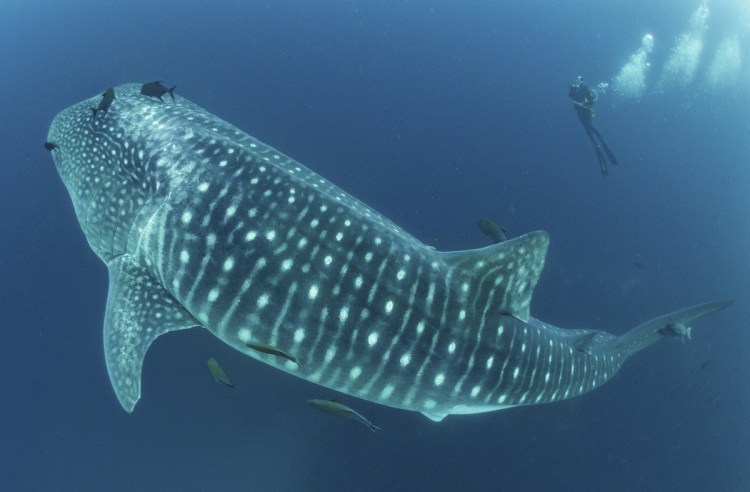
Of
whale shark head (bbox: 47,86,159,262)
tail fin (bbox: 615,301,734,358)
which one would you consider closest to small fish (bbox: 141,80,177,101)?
whale shark head (bbox: 47,86,159,262)

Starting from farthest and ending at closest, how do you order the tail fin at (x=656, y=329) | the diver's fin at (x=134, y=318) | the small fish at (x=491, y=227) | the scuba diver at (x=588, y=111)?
1. the scuba diver at (x=588, y=111)
2. the small fish at (x=491, y=227)
3. the tail fin at (x=656, y=329)
4. the diver's fin at (x=134, y=318)

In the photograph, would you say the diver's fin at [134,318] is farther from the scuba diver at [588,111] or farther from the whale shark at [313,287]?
the scuba diver at [588,111]

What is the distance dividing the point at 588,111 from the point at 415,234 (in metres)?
4.96

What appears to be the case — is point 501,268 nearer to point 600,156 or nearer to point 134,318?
point 134,318

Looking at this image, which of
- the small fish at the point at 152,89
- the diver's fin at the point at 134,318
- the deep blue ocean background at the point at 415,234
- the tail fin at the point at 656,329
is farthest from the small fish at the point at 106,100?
the tail fin at the point at 656,329

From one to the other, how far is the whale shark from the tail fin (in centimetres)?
119

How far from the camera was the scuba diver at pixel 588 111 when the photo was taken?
907 centimetres

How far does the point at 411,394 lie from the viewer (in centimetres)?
316

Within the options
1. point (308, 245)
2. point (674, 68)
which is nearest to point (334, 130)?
point (308, 245)

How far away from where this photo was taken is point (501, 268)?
3006 mm

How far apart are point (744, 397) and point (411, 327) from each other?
8.37 metres

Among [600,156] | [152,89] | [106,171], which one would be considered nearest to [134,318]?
[106,171]

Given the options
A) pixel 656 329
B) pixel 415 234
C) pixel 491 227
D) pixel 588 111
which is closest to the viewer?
pixel 656 329

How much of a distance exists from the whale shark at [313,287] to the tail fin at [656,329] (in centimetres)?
119
